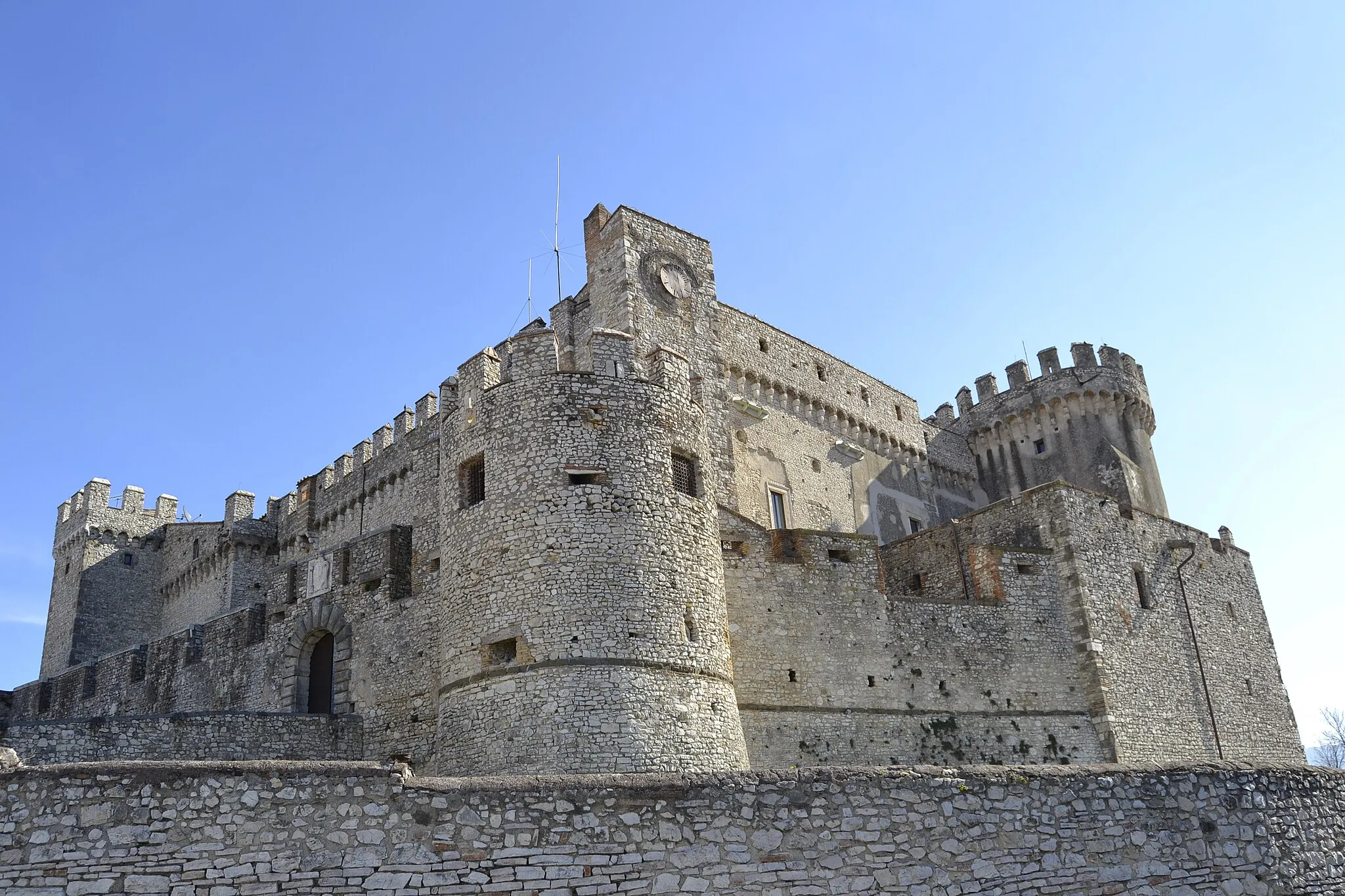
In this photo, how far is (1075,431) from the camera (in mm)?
36156

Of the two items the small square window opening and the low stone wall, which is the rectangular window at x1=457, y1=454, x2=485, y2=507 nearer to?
the small square window opening

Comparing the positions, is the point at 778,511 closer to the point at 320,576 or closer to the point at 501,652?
the point at 320,576

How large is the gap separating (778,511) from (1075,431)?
492 inches

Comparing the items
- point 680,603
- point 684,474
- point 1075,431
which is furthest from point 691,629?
point 1075,431

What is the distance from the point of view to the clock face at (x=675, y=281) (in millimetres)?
27688

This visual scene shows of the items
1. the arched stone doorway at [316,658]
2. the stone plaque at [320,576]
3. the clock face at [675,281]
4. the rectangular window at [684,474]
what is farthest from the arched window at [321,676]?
the clock face at [675,281]

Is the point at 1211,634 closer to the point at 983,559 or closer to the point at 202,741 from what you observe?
the point at 983,559

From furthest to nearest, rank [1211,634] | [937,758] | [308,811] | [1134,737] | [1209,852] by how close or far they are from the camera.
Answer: [1211,634] → [1134,737] → [937,758] → [1209,852] → [308,811]

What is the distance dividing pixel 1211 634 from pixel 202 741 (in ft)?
73.6

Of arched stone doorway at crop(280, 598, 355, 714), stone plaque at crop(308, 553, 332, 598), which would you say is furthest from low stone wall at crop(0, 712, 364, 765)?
stone plaque at crop(308, 553, 332, 598)

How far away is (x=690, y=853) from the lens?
11289 mm

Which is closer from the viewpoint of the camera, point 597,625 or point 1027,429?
point 597,625

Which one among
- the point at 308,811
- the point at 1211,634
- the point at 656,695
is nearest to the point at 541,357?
the point at 656,695

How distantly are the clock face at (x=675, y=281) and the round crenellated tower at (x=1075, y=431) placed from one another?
14715mm
